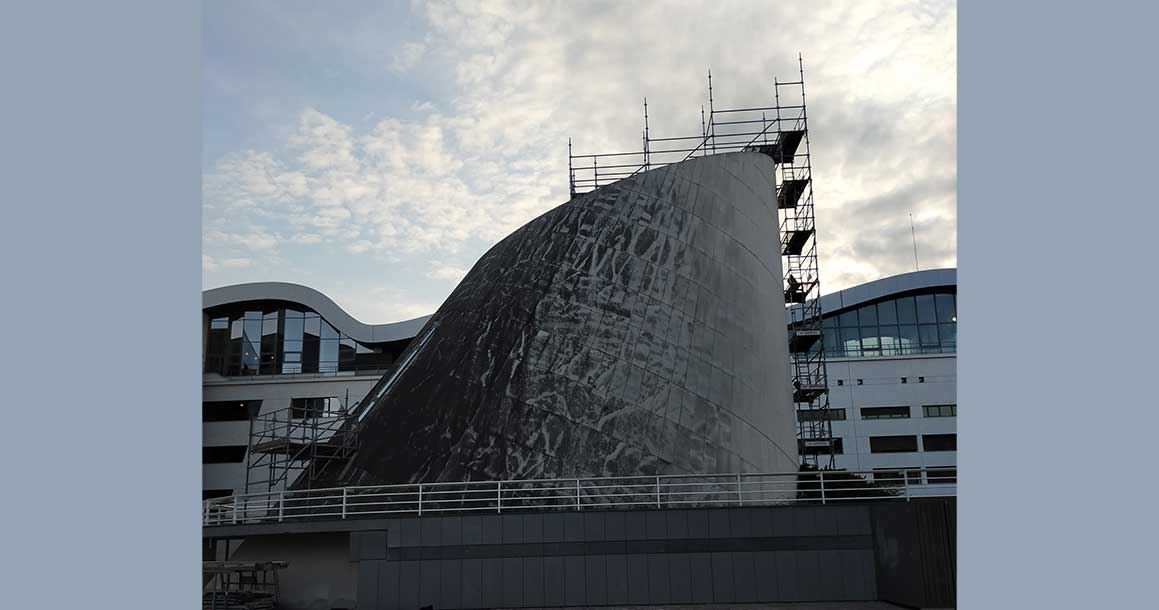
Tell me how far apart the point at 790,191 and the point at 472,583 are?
20.1m

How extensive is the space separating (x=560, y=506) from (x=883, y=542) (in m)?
6.00

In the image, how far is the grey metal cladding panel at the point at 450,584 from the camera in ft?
49.5

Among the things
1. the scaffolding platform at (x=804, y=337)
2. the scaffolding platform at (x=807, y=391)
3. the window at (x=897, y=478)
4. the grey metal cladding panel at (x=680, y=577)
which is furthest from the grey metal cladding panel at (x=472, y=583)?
the scaffolding platform at (x=807, y=391)

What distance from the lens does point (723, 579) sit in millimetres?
14844

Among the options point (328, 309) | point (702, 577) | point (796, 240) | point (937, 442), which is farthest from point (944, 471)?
point (328, 309)

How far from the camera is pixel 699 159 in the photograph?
21922mm

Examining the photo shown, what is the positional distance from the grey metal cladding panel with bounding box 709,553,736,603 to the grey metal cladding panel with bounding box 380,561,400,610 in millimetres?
5885

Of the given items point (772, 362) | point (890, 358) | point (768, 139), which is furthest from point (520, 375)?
point (890, 358)

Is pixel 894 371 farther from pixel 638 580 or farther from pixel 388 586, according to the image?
pixel 388 586

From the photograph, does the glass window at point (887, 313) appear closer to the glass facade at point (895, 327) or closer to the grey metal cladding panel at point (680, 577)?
the glass facade at point (895, 327)

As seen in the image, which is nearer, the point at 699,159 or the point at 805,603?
the point at 805,603

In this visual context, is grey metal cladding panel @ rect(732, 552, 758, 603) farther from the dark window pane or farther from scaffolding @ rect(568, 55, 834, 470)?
the dark window pane

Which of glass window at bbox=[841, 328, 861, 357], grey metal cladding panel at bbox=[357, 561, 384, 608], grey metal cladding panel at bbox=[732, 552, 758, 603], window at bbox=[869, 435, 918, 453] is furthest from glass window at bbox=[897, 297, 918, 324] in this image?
grey metal cladding panel at bbox=[357, 561, 384, 608]

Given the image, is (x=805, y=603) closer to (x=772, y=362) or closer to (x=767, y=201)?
(x=772, y=362)
